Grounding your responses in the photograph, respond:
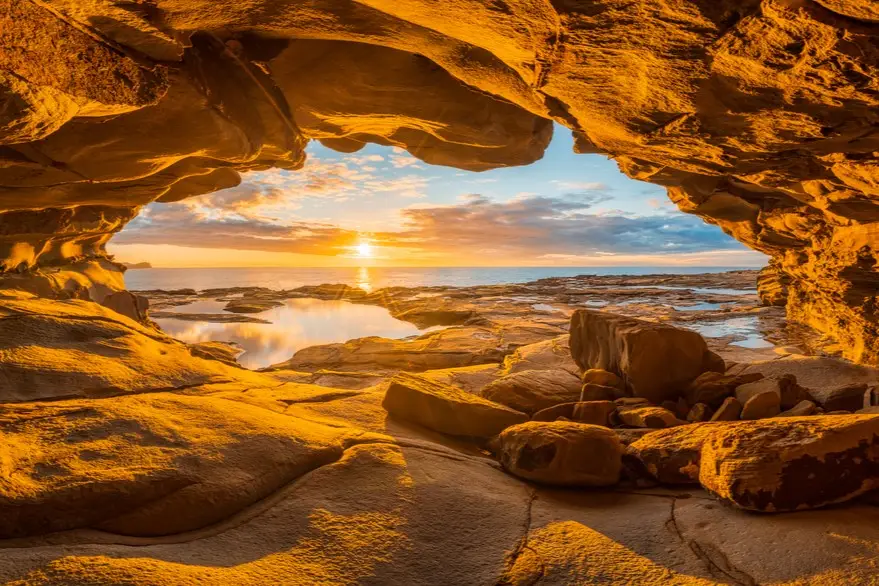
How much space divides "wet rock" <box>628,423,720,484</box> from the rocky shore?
16 mm

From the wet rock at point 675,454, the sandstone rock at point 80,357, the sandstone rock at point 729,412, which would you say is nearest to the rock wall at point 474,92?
the sandstone rock at point 80,357

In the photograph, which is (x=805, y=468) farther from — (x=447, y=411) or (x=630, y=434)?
(x=447, y=411)

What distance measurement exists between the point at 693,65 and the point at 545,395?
165 inches

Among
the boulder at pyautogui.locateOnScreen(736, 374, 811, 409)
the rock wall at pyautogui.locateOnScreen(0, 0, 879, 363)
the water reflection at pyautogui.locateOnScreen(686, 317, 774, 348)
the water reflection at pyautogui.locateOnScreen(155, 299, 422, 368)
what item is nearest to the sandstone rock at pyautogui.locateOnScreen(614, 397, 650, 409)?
the boulder at pyautogui.locateOnScreen(736, 374, 811, 409)

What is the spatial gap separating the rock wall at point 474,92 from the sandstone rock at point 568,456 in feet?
11.0

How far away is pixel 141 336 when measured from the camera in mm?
5902

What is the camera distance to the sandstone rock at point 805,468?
286 centimetres

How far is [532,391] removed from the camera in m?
6.02

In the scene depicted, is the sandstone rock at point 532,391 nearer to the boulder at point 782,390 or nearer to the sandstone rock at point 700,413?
the sandstone rock at point 700,413

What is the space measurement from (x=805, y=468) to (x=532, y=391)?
3379 millimetres

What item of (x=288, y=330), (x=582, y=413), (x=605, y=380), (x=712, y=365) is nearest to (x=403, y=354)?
(x=605, y=380)

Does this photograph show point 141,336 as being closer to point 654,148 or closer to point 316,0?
point 316,0

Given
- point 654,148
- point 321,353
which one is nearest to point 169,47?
point 654,148

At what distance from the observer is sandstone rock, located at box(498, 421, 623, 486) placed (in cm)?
361
